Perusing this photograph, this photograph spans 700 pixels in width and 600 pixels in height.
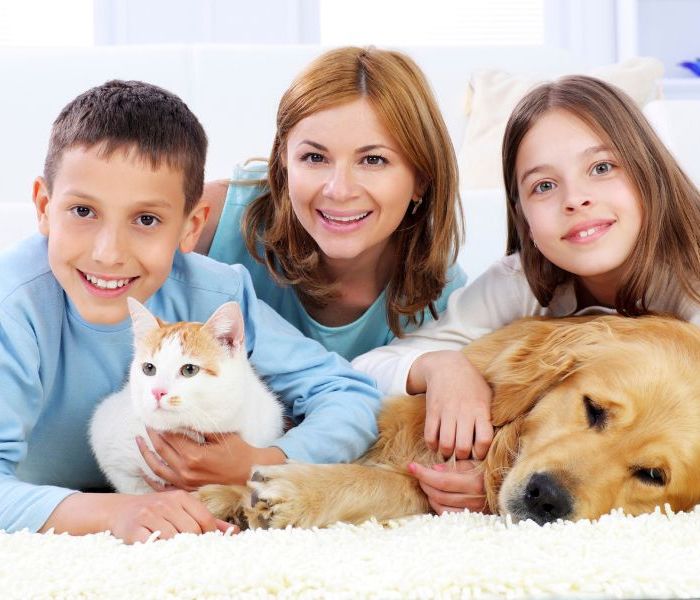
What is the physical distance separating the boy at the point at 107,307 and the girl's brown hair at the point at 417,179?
33 cm

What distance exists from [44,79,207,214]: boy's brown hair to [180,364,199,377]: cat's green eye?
42cm

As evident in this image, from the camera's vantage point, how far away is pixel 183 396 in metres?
1.52

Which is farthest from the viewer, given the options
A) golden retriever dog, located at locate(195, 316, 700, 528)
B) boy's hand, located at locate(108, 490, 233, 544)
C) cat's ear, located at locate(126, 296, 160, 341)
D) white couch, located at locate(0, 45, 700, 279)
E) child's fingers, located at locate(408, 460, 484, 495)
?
white couch, located at locate(0, 45, 700, 279)

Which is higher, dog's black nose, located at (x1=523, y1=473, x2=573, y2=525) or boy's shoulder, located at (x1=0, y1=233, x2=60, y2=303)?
boy's shoulder, located at (x1=0, y1=233, x2=60, y2=303)

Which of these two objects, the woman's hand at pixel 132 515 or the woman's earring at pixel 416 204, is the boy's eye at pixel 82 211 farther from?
the woman's earring at pixel 416 204

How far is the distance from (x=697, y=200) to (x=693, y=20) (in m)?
3.56

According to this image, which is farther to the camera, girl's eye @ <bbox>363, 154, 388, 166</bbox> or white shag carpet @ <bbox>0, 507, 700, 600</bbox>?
girl's eye @ <bbox>363, 154, 388, 166</bbox>

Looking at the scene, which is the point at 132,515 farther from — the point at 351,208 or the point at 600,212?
the point at 600,212

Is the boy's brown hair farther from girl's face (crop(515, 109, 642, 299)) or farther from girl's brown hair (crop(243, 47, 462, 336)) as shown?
girl's face (crop(515, 109, 642, 299))

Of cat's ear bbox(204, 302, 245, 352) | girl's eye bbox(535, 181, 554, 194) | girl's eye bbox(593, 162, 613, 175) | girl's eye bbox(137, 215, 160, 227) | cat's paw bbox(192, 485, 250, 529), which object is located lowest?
cat's paw bbox(192, 485, 250, 529)

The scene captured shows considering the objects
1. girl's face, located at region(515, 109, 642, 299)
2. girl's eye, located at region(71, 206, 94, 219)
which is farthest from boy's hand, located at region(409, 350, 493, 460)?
girl's eye, located at region(71, 206, 94, 219)

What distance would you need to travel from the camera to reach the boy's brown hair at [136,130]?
1.70 metres

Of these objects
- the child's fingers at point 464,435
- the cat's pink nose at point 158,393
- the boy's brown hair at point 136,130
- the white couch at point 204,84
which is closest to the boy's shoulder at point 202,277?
the boy's brown hair at point 136,130

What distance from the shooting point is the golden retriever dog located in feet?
4.84
